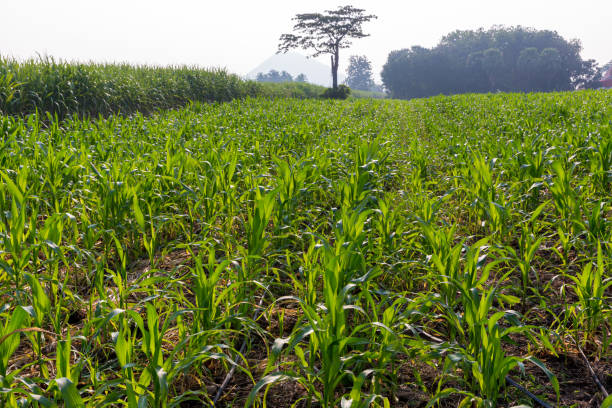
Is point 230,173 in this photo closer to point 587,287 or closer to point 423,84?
point 587,287

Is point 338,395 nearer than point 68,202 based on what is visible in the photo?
Yes

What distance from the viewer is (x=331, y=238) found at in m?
3.10

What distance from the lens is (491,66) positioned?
65.9m

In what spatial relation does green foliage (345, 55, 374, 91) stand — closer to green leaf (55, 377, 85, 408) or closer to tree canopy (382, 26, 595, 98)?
tree canopy (382, 26, 595, 98)

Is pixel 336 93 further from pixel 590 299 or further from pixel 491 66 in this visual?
pixel 491 66

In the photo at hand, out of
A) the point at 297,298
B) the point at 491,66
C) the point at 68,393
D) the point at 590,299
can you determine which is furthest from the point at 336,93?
the point at 491,66

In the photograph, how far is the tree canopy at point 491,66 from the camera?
63856 mm

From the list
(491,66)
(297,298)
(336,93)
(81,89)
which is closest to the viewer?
(297,298)

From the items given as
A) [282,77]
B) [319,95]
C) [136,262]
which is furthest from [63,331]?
[282,77]

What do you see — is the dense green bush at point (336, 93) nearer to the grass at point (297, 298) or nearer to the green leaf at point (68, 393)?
the grass at point (297, 298)

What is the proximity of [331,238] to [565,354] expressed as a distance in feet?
5.47

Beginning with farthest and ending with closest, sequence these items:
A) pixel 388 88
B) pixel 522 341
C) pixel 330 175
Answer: pixel 388 88
pixel 330 175
pixel 522 341

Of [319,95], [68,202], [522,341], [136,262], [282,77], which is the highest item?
[282,77]

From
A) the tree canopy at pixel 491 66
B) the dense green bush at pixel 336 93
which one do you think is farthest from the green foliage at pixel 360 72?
the dense green bush at pixel 336 93
